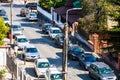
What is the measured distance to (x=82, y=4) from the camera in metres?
67.6

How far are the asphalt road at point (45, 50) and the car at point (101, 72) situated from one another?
1507mm

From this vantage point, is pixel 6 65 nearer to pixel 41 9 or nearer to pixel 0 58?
pixel 0 58

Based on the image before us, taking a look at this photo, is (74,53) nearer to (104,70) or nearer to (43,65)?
(43,65)

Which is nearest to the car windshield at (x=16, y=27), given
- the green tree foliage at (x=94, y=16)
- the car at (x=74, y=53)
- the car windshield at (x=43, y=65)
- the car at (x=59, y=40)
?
the car at (x=59, y=40)

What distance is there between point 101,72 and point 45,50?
16.2 m

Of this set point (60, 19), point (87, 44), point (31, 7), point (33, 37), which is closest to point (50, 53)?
point (87, 44)

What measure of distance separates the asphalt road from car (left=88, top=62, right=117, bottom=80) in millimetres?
1507

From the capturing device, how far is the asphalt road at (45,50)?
1975 inches

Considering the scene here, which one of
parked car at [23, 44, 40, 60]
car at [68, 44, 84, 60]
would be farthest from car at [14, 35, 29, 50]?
car at [68, 44, 84, 60]

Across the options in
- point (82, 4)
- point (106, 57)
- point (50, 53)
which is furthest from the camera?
point (82, 4)

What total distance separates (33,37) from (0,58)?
18455mm

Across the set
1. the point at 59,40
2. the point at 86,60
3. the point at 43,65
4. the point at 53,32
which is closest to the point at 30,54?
the point at 43,65

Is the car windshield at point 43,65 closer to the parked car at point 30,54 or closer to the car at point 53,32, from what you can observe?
the parked car at point 30,54

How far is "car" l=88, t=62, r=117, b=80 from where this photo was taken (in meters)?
45.8
